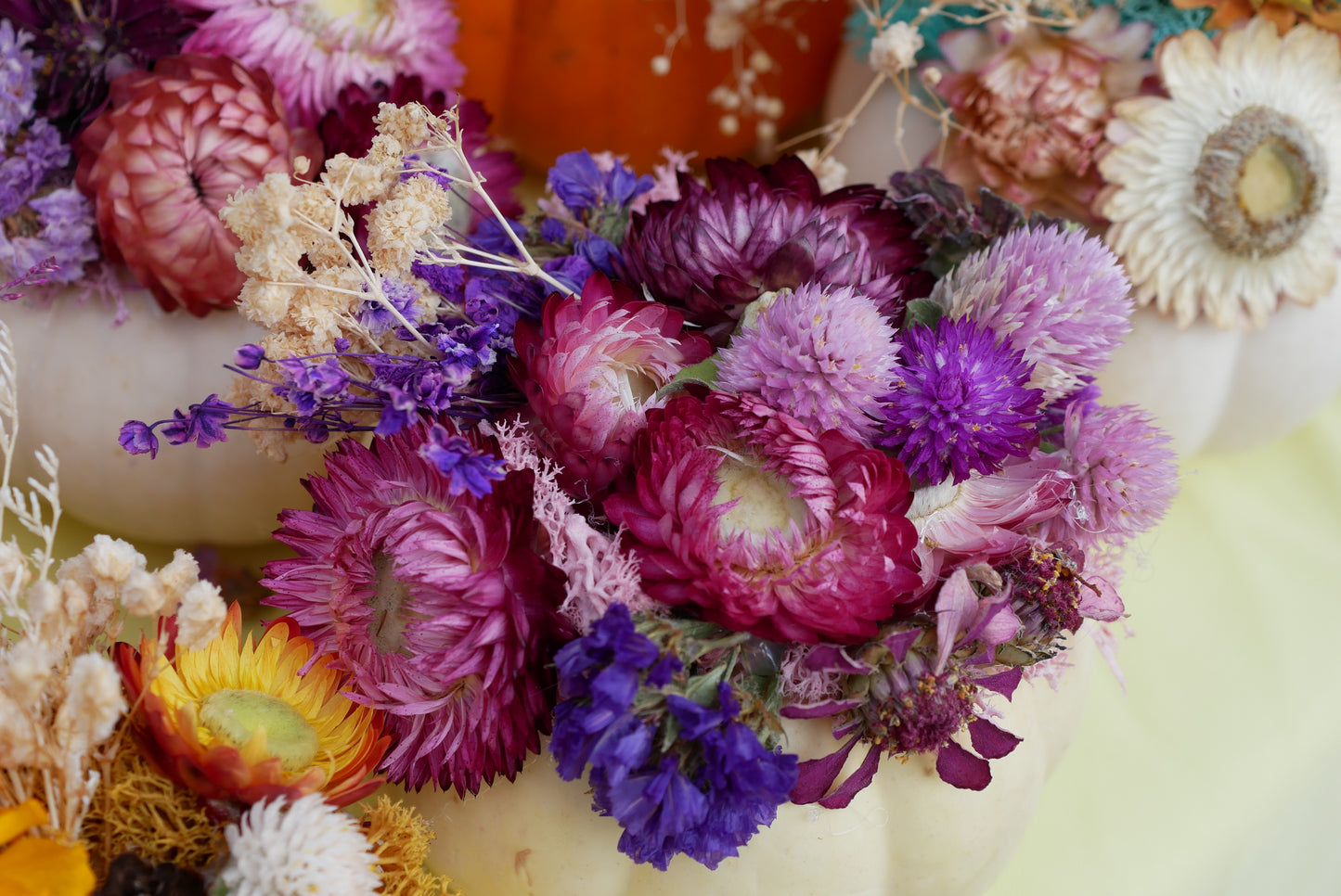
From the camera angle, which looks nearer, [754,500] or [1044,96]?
[754,500]

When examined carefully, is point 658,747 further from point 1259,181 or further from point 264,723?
point 1259,181

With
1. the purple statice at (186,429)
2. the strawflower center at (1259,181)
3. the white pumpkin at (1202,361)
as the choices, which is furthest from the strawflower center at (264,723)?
the strawflower center at (1259,181)

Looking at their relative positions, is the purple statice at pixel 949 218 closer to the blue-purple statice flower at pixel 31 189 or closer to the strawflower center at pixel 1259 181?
the strawflower center at pixel 1259 181

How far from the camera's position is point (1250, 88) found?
688mm

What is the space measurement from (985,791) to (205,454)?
508 mm

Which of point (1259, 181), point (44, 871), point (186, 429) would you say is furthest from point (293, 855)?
point (1259, 181)

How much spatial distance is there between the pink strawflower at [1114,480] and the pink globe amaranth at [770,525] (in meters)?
0.12

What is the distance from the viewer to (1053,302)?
1.59 ft

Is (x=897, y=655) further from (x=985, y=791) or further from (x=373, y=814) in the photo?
(x=373, y=814)

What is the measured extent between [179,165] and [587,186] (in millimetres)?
233

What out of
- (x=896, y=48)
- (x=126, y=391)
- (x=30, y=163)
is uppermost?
(x=896, y=48)

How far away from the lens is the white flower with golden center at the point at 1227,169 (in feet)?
2.22

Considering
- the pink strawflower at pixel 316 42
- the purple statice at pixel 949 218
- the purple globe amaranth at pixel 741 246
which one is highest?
the purple statice at pixel 949 218

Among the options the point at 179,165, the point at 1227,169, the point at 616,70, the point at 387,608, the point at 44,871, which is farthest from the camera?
the point at 616,70
